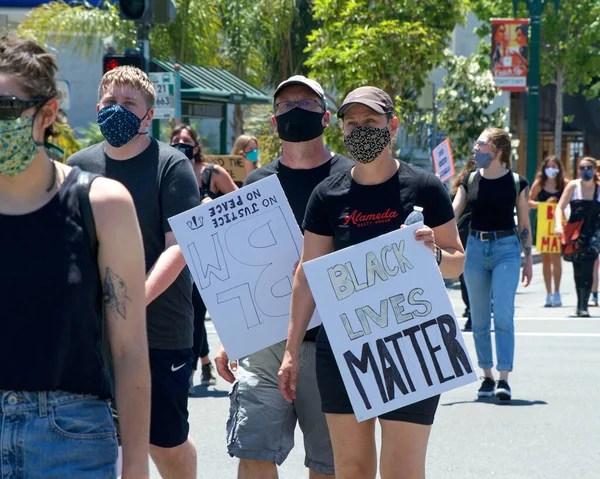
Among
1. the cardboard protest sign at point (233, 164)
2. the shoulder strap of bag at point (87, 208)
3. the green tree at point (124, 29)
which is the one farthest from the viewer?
the green tree at point (124, 29)

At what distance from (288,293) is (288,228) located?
0.28 metres

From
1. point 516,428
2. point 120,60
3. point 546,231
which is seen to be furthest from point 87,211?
point 546,231

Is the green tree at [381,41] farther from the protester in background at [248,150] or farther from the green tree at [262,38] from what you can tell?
the protester in background at [248,150]

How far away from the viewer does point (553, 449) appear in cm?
721

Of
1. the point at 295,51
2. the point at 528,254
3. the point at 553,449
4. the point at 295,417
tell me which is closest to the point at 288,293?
the point at 295,417

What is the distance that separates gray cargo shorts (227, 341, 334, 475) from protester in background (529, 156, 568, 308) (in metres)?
11.0

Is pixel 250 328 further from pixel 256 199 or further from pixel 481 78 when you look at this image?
pixel 481 78

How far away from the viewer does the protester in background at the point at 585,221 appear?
1431 centimetres

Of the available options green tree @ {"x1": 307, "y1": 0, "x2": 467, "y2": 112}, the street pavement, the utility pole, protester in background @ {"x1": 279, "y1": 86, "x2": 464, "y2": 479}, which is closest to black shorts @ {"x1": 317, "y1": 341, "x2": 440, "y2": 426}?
protester in background @ {"x1": 279, "y1": 86, "x2": 464, "y2": 479}

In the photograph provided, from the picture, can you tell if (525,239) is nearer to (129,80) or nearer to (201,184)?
(201,184)

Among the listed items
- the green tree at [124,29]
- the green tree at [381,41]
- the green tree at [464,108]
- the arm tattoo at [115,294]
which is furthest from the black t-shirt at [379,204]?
the green tree at [464,108]

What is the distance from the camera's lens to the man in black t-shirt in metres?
4.90

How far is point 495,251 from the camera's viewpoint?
8.64 m

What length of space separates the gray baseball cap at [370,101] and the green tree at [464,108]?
2606cm
